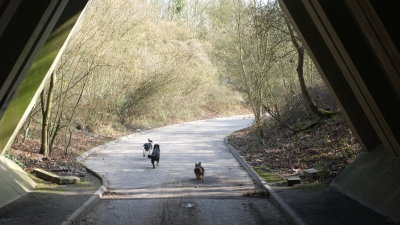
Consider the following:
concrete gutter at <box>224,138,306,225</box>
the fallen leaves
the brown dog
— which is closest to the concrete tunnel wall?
the brown dog

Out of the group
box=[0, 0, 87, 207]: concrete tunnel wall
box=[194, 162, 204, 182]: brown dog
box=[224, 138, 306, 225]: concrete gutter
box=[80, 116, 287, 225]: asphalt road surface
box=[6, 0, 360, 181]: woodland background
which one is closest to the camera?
box=[224, 138, 306, 225]: concrete gutter

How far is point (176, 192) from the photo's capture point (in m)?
11.8

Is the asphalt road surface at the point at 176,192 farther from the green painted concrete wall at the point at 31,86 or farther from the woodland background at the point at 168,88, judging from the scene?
the green painted concrete wall at the point at 31,86

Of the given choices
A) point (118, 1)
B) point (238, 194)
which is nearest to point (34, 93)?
point (238, 194)

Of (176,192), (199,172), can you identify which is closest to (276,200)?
(176,192)

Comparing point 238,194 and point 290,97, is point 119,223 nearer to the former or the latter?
point 238,194

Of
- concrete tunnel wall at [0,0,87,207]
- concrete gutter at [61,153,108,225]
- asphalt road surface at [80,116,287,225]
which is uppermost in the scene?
concrete tunnel wall at [0,0,87,207]

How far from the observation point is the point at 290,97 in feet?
79.4

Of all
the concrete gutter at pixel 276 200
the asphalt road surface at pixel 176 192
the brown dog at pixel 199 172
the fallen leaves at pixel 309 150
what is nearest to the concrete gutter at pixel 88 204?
the asphalt road surface at pixel 176 192

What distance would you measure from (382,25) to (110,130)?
26358 mm

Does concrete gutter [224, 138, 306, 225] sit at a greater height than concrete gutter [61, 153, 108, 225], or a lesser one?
lesser

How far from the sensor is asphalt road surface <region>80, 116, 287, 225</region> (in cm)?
886

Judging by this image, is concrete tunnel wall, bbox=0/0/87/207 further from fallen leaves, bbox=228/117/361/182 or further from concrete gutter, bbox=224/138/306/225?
fallen leaves, bbox=228/117/361/182

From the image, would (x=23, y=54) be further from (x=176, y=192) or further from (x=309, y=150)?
(x=309, y=150)
